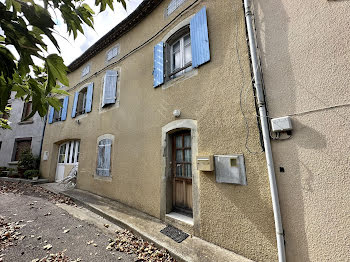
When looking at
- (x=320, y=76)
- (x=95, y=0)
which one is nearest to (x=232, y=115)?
A: (x=320, y=76)

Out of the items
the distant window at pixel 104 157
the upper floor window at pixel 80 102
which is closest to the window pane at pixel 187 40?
the distant window at pixel 104 157

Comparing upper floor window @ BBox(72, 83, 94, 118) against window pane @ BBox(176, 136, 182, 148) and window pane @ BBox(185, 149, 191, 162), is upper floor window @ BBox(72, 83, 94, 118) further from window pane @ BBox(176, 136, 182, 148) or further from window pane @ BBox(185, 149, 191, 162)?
window pane @ BBox(185, 149, 191, 162)

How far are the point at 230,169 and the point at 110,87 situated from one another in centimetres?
542

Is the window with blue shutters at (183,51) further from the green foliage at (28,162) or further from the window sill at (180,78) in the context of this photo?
the green foliage at (28,162)

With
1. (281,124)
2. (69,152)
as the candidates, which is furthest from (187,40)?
(69,152)

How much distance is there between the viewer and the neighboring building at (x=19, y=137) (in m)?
9.87

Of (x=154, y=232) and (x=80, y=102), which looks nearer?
(x=154, y=232)

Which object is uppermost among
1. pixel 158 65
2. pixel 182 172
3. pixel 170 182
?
pixel 158 65

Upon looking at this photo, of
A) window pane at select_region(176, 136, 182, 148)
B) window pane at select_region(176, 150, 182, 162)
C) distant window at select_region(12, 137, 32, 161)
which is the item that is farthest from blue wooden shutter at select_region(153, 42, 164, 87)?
distant window at select_region(12, 137, 32, 161)

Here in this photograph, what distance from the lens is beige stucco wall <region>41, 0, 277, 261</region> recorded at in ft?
8.79

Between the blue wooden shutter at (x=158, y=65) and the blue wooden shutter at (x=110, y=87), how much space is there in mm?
2238

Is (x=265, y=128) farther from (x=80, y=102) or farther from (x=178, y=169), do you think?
(x=80, y=102)

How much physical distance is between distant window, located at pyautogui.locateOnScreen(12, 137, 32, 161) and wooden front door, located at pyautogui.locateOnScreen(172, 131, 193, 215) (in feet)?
36.9

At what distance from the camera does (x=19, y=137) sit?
10492 mm
